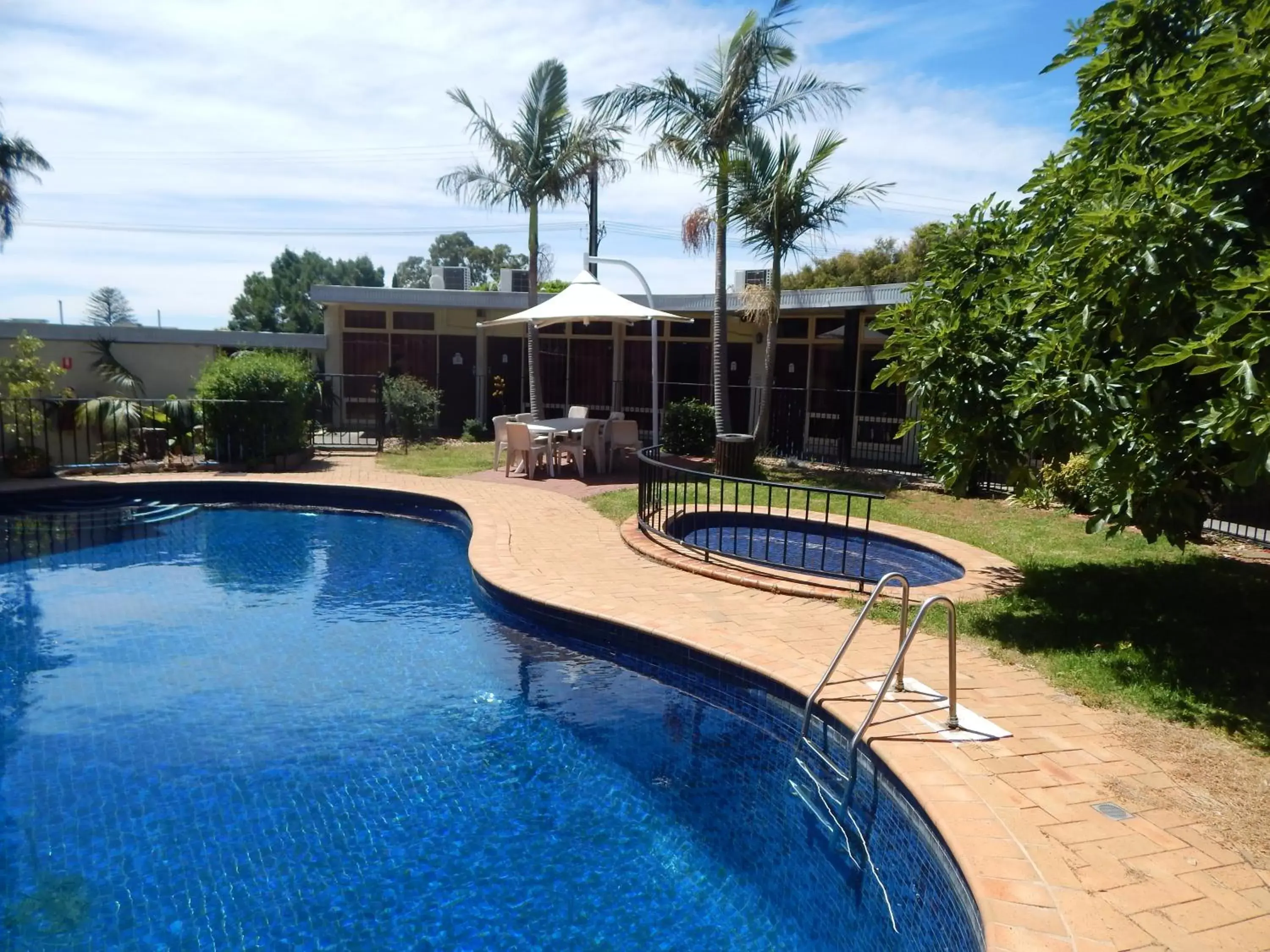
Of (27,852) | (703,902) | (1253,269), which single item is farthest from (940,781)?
(27,852)

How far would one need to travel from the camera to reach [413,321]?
1859 centimetres

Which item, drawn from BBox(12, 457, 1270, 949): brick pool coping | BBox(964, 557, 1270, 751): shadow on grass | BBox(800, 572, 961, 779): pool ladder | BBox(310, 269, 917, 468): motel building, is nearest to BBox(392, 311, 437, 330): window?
BBox(310, 269, 917, 468): motel building

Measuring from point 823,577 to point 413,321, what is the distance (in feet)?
46.3

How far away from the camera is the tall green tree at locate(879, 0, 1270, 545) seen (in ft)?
12.4

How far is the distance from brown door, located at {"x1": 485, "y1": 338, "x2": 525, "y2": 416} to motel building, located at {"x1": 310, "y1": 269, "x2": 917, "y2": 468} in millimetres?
28

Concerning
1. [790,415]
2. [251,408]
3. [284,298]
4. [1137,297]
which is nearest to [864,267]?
[790,415]

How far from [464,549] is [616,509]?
194cm

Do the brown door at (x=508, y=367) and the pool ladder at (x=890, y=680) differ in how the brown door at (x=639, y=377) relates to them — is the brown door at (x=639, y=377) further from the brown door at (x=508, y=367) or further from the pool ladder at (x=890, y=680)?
the pool ladder at (x=890, y=680)

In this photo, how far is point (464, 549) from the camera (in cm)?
959

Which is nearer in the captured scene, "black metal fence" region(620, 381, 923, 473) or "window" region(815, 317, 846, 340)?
"black metal fence" region(620, 381, 923, 473)

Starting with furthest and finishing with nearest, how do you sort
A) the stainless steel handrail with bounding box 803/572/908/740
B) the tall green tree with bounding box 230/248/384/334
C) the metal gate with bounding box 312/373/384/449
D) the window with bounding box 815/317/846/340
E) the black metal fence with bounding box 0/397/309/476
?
the tall green tree with bounding box 230/248/384/334
the window with bounding box 815/317/846/340
the metal gate with bounding box 312/373/384/449
the black metal fence with bounding box 0/397/309/476
the stainless steel handrail with bounding box 803/572/908/740

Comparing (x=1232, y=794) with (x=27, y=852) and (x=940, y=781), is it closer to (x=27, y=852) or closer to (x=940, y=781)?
(x=940, y=781)

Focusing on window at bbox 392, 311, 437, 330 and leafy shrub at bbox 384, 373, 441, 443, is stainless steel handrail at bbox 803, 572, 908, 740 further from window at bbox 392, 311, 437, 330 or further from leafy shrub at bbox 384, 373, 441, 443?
window at bbox 392, 311, 437, 330

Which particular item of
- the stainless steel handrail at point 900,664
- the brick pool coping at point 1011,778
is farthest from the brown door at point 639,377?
the stainless steel handrail at point 900,664
